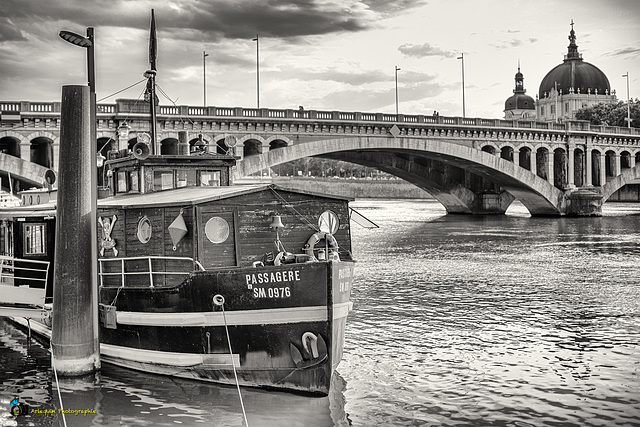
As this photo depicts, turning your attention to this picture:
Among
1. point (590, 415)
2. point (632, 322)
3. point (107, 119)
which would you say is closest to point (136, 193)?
point (590, 415)

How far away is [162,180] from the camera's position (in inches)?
776

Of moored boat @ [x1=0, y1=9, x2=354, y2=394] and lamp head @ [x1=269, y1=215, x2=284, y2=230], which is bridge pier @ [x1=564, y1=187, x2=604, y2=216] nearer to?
moored boat @ [x1=0, y1=9, x2=354, y2=394]

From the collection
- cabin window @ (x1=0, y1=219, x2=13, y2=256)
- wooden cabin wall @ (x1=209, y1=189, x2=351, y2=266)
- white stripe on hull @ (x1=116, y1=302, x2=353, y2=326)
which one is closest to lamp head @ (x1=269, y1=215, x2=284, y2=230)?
wooden cabin wall @ (x1=209, y1=189, x2=351, y2=266)

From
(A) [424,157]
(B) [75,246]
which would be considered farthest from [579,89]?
(B) [75,246]

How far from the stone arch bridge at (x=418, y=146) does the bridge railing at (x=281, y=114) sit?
0.29 feet

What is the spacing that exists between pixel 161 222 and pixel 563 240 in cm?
4095

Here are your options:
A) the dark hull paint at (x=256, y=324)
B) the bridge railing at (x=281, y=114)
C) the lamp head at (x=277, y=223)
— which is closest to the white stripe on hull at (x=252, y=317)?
the dark hull paint at (x=256, y=324)

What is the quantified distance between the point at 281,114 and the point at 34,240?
43121 millimetres

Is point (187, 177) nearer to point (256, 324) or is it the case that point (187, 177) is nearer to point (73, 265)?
point (73, 265)

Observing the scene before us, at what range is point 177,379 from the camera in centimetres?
1608

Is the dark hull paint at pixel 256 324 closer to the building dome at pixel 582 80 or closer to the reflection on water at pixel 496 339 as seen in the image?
the reflection on water at pixel 496 339

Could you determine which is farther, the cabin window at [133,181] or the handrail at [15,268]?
the cabin window at [133,181]

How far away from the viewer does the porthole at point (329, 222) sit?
17.1m

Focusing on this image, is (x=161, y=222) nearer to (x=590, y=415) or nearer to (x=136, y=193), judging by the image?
(x=136, y=193)
